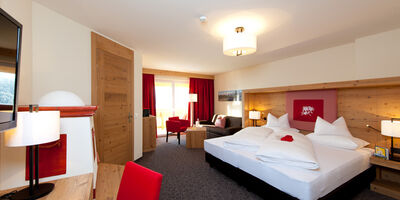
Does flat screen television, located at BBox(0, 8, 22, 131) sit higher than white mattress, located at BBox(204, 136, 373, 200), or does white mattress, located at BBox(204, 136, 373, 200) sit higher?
flat screen television, located at BBox(0, 8, 22, 131)

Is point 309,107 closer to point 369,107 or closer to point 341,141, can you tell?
point 369,107

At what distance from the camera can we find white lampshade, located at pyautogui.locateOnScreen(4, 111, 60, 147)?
85 cm

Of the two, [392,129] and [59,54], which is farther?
[392,129]

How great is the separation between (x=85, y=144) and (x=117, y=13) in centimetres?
159

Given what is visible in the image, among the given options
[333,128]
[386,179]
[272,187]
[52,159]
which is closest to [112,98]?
[52,159]

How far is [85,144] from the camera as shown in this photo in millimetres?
1292

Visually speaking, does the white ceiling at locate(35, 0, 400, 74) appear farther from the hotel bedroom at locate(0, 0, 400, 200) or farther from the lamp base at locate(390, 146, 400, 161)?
the lamp base at locate(390, 146, 400, 161)

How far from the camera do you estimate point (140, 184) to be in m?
1.06

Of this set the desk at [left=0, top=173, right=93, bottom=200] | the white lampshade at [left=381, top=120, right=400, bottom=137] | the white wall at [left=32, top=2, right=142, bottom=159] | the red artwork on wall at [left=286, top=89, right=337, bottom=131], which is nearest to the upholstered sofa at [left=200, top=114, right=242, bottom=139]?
the red artwork on wall at [left=286, top=89, right=337, bottom=131]

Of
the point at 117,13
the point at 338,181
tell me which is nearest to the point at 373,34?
the point at 338,181

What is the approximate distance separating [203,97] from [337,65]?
430 centimetres

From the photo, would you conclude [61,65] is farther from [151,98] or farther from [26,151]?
[151,98]

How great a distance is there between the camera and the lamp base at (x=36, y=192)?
891 millimetres

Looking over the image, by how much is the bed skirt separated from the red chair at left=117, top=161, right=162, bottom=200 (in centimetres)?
146
